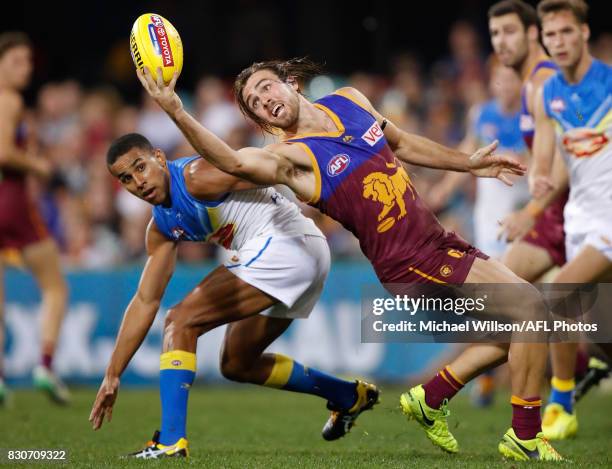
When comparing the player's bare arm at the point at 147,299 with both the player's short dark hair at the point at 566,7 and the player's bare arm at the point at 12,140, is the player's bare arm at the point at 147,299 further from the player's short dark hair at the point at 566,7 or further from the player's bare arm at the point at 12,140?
the player's bare arm at the point at 12,140

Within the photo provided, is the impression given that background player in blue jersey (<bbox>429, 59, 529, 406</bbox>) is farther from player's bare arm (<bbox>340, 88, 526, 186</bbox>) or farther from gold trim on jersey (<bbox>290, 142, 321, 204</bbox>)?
gold trim on jersey (<bbox>290, 142, 321, 204</bbox>)

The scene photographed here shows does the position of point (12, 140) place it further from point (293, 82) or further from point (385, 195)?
point (385, 195)

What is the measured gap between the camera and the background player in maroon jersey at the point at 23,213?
30.8 feet

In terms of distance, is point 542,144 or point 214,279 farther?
point 542,144

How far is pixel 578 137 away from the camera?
6.76m

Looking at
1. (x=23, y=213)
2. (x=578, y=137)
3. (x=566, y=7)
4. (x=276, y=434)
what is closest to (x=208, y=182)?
(x=276, y=434)

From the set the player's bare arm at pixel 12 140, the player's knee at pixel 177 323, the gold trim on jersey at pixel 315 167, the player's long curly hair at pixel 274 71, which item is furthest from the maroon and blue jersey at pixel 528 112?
the player's bare arm at pixel 12 140

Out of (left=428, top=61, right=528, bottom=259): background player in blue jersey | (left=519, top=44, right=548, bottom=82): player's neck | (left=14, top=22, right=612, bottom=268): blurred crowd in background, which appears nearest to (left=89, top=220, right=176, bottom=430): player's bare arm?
(left=519, top=44, right=548, bottom=82): player's neck

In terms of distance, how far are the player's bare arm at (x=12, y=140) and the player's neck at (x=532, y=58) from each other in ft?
14.6

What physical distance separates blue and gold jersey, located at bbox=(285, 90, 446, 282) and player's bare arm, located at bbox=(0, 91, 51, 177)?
179 inches

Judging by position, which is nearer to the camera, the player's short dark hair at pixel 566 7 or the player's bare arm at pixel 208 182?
the player's bare arm at pixel 208 182

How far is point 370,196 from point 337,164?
251mm

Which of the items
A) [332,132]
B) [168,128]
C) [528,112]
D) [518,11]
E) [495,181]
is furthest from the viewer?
[168,128]

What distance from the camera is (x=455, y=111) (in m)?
12.3
